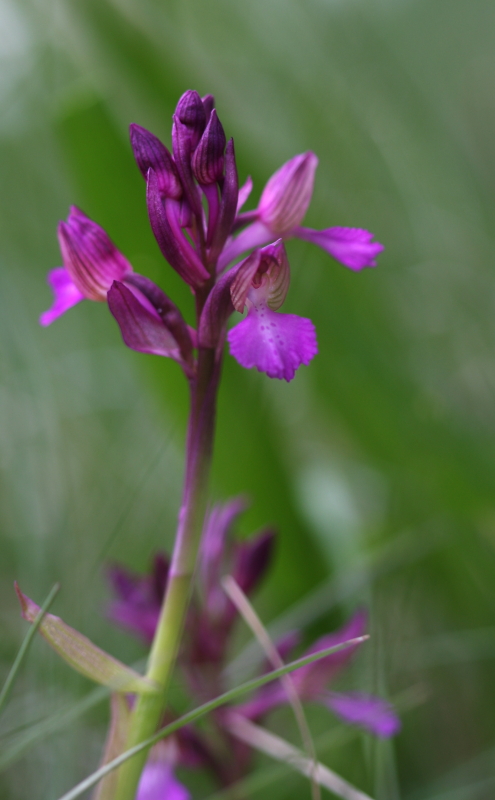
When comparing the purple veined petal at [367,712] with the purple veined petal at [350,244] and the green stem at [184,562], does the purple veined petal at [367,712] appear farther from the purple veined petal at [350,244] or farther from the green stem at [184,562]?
the purple veined petal at [350,244]

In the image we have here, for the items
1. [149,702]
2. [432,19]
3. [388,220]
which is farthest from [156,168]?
[432,19]

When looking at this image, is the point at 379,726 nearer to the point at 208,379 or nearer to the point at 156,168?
the point at 208,379

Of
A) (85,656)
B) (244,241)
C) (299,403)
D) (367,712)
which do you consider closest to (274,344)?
(244,241)

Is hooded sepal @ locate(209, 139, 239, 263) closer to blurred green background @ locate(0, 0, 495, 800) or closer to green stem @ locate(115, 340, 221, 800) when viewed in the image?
green stem @ locate(115, 340, 221, 800)

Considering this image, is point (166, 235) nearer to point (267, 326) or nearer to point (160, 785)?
point (267, 326)

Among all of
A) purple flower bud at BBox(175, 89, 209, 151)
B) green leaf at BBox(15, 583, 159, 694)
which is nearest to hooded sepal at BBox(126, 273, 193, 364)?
purple flower bud at BBox(175, 89, 209, 151)

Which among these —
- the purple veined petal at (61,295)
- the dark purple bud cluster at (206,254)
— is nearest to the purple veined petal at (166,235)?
the dark purple bud cluster at (206,254)
